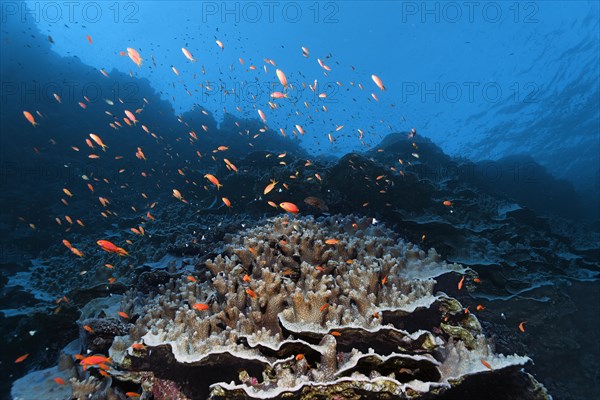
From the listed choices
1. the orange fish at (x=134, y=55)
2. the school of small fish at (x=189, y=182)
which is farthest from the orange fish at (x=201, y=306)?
the orange fish at (x=134, y=55)

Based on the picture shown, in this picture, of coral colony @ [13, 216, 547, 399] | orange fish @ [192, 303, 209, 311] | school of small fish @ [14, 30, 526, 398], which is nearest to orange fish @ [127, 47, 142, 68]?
school of small fish @ [14, 30, 526, 398]

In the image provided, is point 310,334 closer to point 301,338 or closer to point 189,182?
point 301,338

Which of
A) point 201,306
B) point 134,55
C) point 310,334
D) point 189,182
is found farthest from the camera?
point 189,182

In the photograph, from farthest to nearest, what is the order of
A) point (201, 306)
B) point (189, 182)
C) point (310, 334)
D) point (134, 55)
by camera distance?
1. point (189, 182)
2. point (134, 55)
3. point (201, 306)
4. point (310, 334)

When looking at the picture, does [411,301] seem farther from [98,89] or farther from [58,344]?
[98,89]

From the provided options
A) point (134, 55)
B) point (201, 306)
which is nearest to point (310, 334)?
point (201, 306)

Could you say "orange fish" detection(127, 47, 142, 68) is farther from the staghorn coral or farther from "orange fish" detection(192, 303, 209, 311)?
"orange fish" detection(192, 303, 209, 311)

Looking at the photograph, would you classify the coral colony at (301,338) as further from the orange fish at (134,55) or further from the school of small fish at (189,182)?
the orange fish at (134,55)

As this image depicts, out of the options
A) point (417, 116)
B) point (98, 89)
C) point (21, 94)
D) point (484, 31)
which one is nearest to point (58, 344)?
point (21, 94)

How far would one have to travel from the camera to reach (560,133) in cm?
3212

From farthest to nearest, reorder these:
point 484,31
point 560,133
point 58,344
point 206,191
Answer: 1. point 484,31
2. point 560,133
3. point 206,191
4. point 58,344

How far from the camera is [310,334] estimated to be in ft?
10.0

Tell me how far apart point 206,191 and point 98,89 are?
14624mm

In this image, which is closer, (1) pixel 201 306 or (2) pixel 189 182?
(1) pixel 201 306
